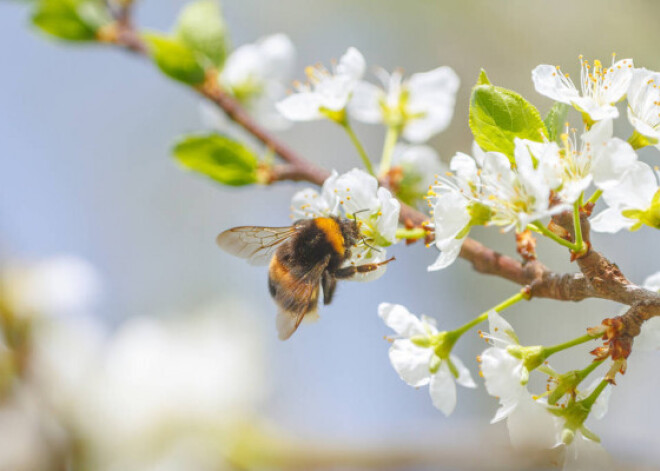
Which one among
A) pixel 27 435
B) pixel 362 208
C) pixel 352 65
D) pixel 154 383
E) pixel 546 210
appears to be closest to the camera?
pixel 546 210

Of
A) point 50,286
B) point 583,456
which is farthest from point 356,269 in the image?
point 50,286

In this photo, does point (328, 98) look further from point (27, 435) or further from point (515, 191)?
point (27, 435)

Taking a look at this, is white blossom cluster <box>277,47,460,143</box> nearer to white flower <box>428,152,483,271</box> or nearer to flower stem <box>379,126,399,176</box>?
flower stem <box>379,126,399,176</box>

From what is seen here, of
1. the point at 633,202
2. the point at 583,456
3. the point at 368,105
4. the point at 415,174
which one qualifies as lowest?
the point at 583,456

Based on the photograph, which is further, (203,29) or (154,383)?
(154,383)

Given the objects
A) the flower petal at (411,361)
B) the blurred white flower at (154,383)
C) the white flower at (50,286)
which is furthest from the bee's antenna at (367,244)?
the white flower at (50,286)

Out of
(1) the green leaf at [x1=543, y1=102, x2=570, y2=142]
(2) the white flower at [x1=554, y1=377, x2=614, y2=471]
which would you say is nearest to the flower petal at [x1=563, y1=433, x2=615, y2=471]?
(2) the white flower at [x1=554, y1=377, x2=614, y2=471]

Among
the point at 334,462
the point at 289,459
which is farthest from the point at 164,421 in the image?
the point at 334,462

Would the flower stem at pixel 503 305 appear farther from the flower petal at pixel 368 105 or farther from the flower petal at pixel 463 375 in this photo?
the flower petal at pixel 368 105
